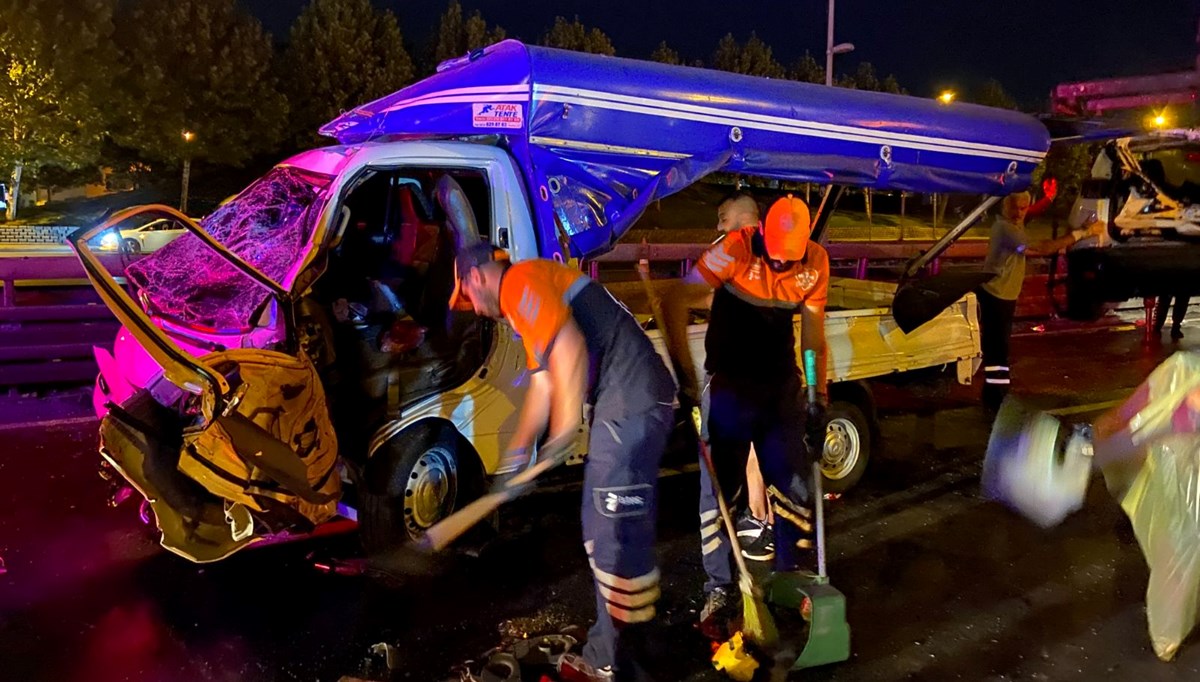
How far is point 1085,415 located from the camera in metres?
8.41

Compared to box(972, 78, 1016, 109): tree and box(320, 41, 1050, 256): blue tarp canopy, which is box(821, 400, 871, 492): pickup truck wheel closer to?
box(320, 41, 1050, 256): blue tarp canopy

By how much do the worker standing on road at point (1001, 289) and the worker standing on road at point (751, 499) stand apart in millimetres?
3238

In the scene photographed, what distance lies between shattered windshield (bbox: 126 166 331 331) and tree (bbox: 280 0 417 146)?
112 feet

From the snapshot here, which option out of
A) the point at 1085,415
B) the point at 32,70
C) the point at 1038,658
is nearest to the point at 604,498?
the point at 1038,658

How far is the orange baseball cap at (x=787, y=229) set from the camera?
14.2 ft

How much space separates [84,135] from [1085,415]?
3202cm

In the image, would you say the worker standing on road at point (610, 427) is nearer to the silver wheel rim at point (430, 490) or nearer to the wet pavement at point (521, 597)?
the wet pavement at point (521, 597)

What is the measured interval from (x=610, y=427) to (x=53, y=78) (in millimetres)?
31134

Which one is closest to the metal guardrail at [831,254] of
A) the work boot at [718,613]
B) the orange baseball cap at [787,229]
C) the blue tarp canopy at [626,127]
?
the blue tarp canopy at [626,127]

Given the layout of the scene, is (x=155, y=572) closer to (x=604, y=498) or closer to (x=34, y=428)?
(x=604, y=498)

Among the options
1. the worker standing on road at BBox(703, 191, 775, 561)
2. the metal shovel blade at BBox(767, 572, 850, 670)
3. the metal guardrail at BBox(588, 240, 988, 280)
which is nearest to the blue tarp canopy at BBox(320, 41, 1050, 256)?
the worker standing on road at BBox(703, 191, 775, 561)

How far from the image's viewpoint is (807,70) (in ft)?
162

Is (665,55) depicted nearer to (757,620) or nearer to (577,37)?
(577,37)

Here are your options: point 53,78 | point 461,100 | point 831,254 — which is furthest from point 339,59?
point 461,100
